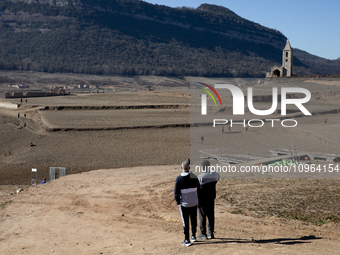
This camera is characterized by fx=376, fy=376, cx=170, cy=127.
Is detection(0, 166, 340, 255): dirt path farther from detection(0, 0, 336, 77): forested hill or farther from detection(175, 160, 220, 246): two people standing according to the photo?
detection(0, 0, 336, 77): forested hill

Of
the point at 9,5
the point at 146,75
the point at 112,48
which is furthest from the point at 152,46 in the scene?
the point at 9,5

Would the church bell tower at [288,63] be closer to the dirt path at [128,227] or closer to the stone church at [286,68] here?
the stone church at [286,68]

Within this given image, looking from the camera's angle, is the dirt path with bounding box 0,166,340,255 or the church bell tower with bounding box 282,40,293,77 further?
the church bell tower with bounding box 282,40,293,77

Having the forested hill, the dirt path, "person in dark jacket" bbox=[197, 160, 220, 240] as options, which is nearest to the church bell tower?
the dirt path

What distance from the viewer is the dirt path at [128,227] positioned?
242 inches

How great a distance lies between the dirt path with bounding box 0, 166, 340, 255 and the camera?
614cm

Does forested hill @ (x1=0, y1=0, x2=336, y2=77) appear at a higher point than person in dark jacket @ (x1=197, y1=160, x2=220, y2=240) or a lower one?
higher

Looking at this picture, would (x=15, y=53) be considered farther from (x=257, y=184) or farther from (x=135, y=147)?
(x=257, y=184)

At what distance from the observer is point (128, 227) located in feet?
25.6

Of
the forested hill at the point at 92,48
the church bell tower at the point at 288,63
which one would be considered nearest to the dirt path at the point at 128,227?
the church bell tower at the point at 288,63

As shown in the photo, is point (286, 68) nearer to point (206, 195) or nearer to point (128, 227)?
point (128, 227)

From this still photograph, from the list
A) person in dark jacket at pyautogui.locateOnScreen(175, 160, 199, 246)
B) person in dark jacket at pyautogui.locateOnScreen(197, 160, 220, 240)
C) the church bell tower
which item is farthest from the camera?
the church bell tower

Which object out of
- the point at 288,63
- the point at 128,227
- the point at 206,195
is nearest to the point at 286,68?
the point at 288,63

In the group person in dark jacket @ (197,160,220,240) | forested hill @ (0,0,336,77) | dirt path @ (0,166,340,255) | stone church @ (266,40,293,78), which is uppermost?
forested hill @ (0,0,336,77)
